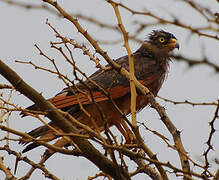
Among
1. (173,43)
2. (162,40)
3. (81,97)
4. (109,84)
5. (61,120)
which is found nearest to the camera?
(61,120)

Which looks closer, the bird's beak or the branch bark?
the branch bark

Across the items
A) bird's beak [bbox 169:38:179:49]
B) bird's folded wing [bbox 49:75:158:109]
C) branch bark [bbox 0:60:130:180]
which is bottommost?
branch bark [bbox 0:60:130:180]

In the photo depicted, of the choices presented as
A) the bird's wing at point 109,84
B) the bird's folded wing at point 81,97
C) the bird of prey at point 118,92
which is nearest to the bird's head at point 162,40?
the bird of prey at point 118,92

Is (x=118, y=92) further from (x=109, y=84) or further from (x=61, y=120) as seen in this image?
(x=61, y=120)

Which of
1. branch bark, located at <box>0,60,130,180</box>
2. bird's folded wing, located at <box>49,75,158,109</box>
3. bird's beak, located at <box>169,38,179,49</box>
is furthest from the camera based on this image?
bird's beak, located at <box>169,38,179,49</box>

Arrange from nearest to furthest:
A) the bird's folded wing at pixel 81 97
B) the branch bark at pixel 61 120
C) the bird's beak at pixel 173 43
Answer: the branch bark at pixel 61 120 < the bird's folded wing at pixel 81 97 < the bird's beak at pixel 173 43

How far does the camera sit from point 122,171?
3361 millimetres

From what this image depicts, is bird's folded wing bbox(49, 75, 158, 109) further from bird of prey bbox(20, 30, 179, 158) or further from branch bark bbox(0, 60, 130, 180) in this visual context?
branch bark bbox(0, 60, 130, 180)

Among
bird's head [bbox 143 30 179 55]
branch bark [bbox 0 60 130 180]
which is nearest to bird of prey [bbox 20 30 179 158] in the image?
bird's head [bbox 143 30 179 55]

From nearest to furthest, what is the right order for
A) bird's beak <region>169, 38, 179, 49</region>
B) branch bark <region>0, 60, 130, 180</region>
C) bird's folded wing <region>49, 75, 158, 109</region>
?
branch bark <region>0, 60, 130, 180</region> < bird's folded wing <region>49, 75, 158, 109</region> < bird's beak <region>169, 38, 179, 49</region>

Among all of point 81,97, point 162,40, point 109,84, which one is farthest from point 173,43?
point 81,97

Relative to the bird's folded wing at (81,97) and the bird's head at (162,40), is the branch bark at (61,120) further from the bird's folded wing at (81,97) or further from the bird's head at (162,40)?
the bird's head at (162,40)

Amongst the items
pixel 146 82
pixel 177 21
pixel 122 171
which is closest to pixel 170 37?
pixel 146 82

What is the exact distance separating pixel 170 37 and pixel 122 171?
4.92m
